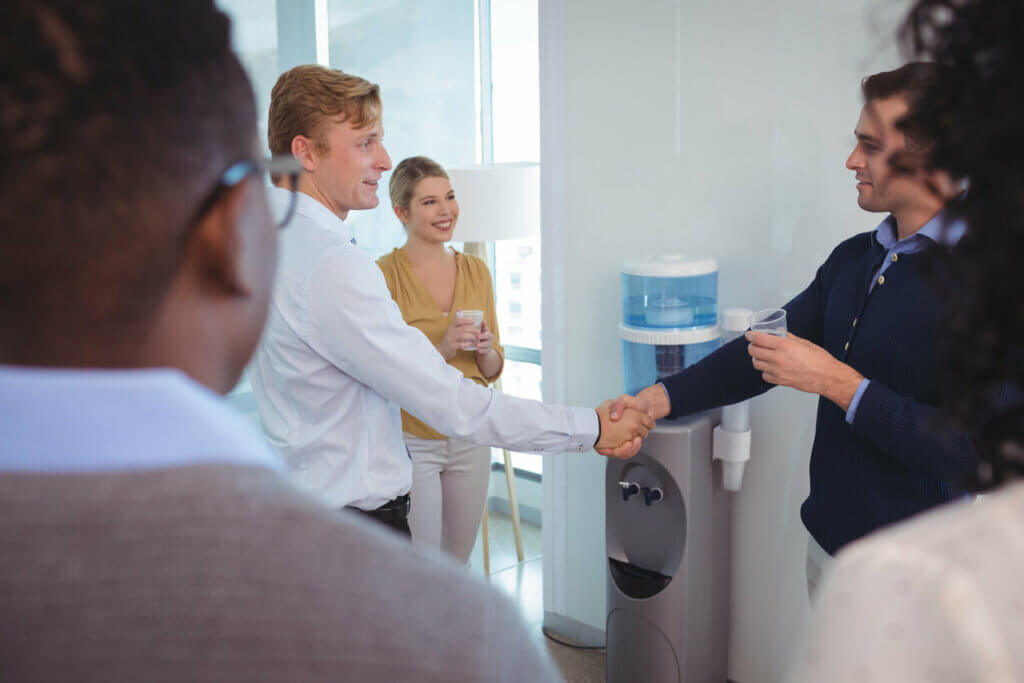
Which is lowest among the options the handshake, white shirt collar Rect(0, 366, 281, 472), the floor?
the floor

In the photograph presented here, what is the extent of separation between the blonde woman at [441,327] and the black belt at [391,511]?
64 cm

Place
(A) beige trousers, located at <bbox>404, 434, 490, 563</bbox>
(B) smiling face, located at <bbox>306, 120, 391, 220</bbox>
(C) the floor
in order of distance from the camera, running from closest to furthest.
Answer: (B) smiling face, located at <bbox>306, 120, 391, 220</bbox>, (A) beige trousers, located at <bbox>404, 434, 490, 563</bbox>, (C) the floor

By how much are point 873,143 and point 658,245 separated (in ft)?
3.11

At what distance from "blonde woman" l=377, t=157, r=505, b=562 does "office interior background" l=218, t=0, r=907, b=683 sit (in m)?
0.28

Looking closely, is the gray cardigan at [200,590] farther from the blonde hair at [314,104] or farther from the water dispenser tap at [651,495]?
the water dispenser tap at [651,495]

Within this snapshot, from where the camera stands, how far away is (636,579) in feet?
8.28

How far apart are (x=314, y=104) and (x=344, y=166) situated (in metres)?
0.15

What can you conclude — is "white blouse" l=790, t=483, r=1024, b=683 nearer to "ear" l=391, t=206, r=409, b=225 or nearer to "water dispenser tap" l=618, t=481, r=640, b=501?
"water dispenser tap" l=618, t=481, r=640, b=501

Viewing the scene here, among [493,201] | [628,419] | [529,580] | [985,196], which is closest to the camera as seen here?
[985,196]

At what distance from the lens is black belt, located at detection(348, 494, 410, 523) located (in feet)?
6.04

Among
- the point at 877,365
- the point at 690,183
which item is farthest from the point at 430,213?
the point at 877,365

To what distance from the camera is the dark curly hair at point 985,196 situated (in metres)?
0.54

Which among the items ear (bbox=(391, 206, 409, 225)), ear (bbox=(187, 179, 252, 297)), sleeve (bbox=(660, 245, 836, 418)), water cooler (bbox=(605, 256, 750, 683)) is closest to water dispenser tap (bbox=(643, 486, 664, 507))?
water cooler (bbox=(605, 256, 750, 683))

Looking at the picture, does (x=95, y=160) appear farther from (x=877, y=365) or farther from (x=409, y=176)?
(x=409, y=176)
